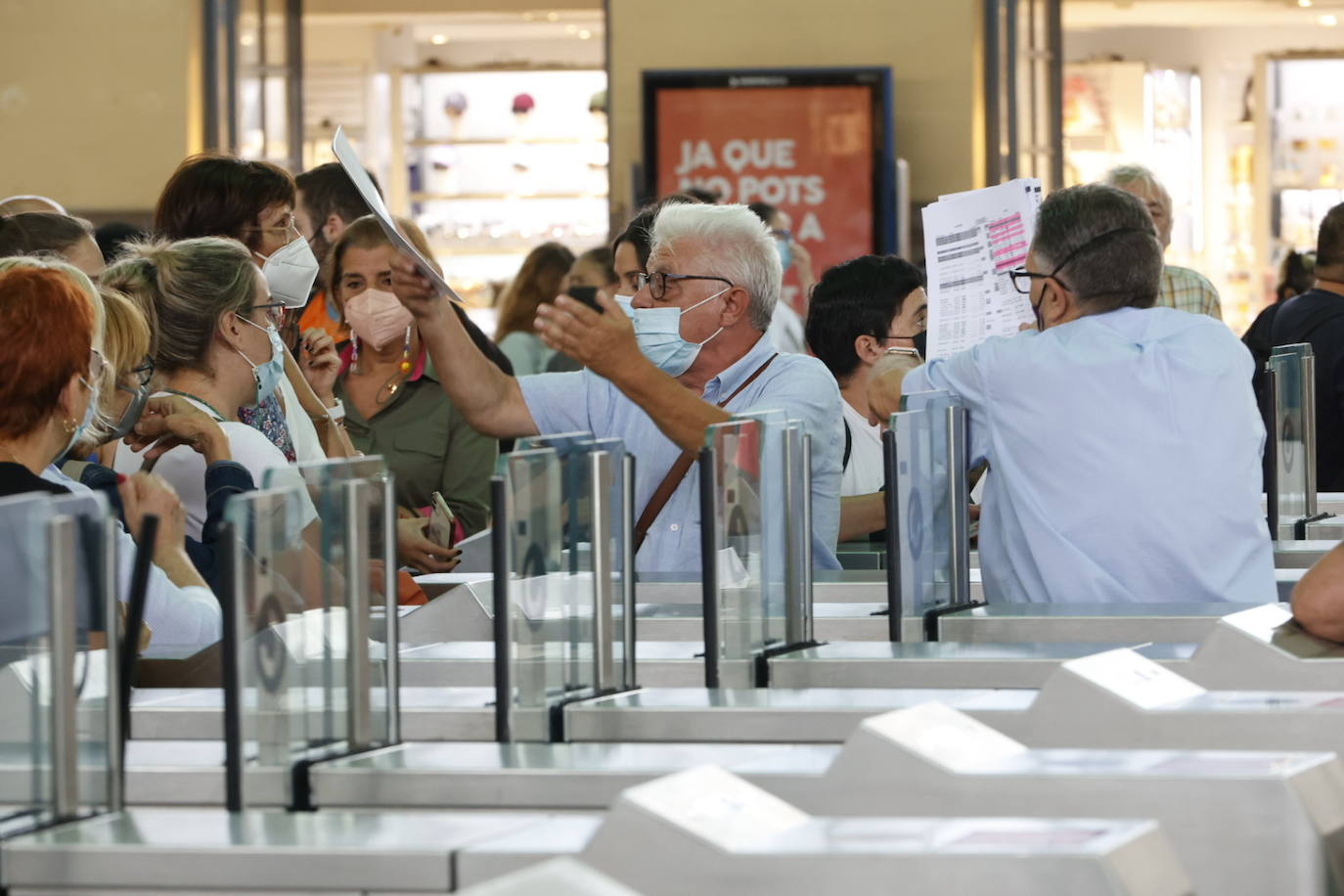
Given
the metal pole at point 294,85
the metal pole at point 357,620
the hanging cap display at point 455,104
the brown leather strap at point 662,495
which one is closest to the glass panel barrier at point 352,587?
the metal pole at point 357,620

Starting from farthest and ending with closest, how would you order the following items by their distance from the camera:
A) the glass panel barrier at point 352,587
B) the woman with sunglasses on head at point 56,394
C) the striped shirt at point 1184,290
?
the striped shirt at point 1184,290
the woman with sunglasses on head at point 56,394
the glass panel barrier at point 352,587

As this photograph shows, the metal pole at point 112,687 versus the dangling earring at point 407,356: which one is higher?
the dangling earring at point 407,356

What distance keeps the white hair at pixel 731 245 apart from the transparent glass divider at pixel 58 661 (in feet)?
6.83

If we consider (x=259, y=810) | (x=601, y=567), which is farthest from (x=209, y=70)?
(x=259, y=810)

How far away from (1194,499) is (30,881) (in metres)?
1.80

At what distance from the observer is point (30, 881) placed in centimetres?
138

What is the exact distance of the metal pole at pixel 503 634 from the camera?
5.55ft

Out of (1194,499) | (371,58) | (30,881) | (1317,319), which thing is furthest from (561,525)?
(371,58)

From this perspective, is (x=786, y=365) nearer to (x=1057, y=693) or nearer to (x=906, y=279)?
(x=906, y=279)

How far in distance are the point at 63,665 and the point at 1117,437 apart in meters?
1.71

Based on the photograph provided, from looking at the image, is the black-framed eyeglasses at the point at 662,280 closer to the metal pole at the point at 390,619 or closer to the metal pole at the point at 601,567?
the metal pole at the point at 601,567

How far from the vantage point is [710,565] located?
6.33ft

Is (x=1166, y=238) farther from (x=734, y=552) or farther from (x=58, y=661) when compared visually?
(x=58, y=661)

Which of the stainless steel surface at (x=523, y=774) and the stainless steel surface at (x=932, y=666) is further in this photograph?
the stainless steel surface at (x=932, y=666)
